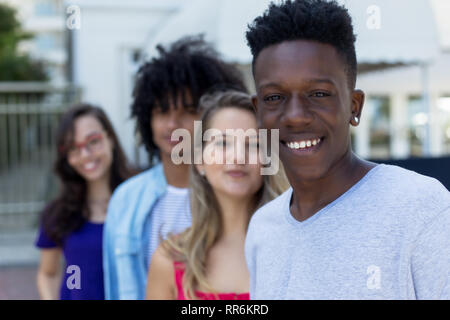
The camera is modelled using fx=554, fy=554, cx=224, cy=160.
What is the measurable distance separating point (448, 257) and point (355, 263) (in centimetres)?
16

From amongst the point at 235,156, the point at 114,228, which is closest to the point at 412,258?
the point at 235,156

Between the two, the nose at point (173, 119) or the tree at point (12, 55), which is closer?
the nose at point (173, 119)

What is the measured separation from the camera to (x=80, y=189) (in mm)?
3182

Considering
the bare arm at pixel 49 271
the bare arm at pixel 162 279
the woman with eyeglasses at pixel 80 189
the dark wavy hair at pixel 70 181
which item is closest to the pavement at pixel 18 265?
the bare arm at pixel 49 271

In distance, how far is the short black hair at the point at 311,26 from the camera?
101 centimetres

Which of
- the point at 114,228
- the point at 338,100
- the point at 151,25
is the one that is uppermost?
the point at 151,25

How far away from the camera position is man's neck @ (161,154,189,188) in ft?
8.53

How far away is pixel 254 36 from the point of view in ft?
3.58

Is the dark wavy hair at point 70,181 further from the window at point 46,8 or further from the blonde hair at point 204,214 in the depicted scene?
the window at point 46,8

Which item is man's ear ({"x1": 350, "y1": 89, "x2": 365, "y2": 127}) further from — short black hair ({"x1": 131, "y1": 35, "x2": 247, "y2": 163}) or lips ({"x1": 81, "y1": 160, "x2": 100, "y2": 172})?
lips ({"x1": 81, "y1": 160, "x2": 100, "y2": 172})

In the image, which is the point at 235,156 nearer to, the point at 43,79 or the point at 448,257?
the point at 448,257

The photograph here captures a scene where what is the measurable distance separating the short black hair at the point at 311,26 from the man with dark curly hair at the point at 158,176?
4.51 ft

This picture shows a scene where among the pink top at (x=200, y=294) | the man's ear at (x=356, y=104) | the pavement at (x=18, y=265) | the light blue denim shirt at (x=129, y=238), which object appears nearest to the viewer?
the man's ear at (x=356, y=104)

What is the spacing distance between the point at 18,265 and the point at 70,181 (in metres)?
4.89
